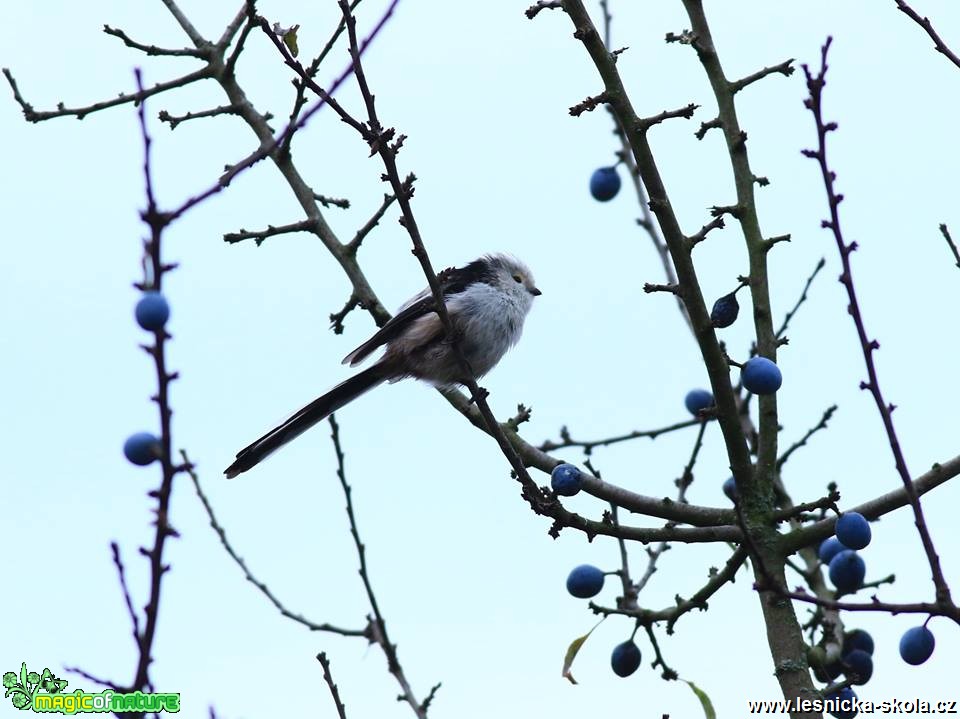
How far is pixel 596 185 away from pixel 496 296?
33.5 inches

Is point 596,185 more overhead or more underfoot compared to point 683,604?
more overhead

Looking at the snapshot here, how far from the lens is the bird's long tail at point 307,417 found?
5.63 m

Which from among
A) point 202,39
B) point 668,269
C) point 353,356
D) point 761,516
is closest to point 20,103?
point 202,39

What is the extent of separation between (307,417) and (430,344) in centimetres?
77

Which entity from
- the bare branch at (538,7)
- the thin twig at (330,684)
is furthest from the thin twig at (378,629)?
the bare branch at (538,7)

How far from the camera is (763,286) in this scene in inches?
193

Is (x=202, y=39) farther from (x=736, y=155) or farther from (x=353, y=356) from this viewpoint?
(x=736, y=155)

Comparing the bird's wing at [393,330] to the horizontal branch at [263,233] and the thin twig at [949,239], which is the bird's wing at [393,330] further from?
the thin twig at [949,239]

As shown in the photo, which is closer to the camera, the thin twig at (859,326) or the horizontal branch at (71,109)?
the thin twig at (859,326)

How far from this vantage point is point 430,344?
20.4ft

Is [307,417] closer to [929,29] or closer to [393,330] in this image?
[393,330]

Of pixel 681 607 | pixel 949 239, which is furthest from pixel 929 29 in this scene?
pixel 681 607

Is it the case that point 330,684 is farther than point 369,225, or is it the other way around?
point 369,225

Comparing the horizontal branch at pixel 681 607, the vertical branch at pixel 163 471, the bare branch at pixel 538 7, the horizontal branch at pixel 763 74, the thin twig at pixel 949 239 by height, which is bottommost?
the vertical branch at pixel 163 471
